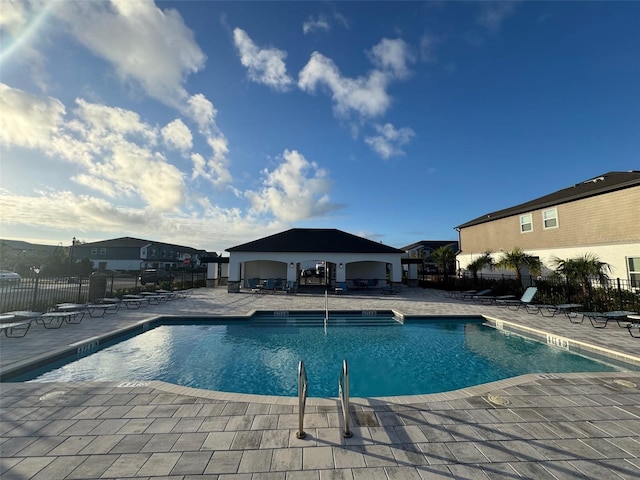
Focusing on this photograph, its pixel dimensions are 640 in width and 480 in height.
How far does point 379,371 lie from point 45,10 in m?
13.6

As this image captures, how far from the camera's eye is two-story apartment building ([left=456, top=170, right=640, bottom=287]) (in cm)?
1339

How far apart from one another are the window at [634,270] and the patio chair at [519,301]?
3.70 meters

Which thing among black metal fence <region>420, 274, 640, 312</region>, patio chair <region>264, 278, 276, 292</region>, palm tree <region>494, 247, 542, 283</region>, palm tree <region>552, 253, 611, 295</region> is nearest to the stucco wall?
palm tree <region>552, 253, 611, 295</region>

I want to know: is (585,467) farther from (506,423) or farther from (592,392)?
(592,392)

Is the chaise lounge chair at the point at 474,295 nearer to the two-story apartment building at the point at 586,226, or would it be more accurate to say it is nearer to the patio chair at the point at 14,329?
the two-story apartment building at the point at 586,226

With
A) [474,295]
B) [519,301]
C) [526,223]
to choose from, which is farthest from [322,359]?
[526,223]

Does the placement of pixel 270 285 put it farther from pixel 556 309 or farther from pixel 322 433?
pixel 322 433

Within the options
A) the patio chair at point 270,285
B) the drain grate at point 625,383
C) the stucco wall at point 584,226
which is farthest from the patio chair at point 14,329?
the stucco wall at point 584,226

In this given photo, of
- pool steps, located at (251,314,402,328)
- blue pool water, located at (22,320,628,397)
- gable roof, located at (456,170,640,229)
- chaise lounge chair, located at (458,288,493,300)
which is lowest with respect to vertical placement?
blue pool water, located at (22,320,628,397)

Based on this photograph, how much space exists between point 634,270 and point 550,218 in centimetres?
580

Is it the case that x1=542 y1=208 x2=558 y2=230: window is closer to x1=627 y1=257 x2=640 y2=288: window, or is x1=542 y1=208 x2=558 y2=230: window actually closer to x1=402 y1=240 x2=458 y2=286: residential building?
x1=627 y1=257 x2=640 y2=288: window

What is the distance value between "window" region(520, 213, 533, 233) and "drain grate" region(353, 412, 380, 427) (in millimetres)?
21285

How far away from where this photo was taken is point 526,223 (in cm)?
2014

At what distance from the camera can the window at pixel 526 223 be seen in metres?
19.8
